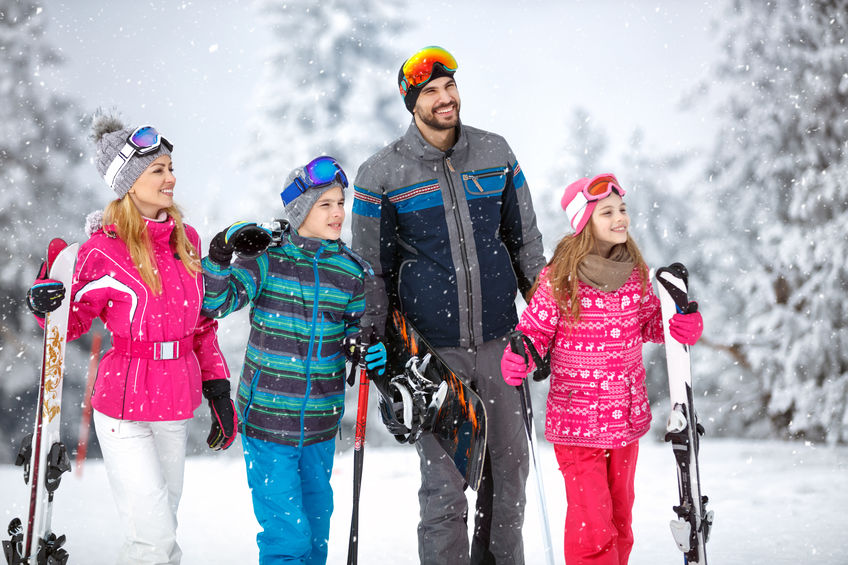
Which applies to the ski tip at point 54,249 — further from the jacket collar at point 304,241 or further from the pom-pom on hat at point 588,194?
the pom-pom on hat at point 588,194

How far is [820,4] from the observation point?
8.35 meters

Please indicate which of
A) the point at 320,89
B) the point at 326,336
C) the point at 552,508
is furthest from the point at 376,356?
the point at 320,89

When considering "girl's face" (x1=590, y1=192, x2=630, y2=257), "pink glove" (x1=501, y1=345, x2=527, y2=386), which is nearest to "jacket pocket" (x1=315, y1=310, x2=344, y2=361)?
"pink glove" (x1=501, y1=345, x2=527, y2=386)

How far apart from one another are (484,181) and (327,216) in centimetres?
79

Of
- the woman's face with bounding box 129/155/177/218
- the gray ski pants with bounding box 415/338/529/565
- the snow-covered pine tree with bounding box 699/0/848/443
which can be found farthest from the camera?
the snow-covered pine tree with bounding box 699/0/848/443

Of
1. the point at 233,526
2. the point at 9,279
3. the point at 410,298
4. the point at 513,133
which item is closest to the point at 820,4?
the point at 513,133

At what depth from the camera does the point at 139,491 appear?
318 cm

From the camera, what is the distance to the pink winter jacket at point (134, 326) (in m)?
3.26

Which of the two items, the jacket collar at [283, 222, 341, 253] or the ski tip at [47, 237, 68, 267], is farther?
the jacket collar at [283, 222, 341, 253]

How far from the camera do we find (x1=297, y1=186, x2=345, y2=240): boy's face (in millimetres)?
3461

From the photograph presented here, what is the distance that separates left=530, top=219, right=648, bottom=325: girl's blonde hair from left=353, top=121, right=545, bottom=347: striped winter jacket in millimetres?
284

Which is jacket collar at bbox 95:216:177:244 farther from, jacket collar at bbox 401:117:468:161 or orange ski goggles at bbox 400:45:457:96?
orange ski goggles at bbox 400:45:457:96

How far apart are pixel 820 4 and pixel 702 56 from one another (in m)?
2.29

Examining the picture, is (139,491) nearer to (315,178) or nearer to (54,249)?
(54,249)
